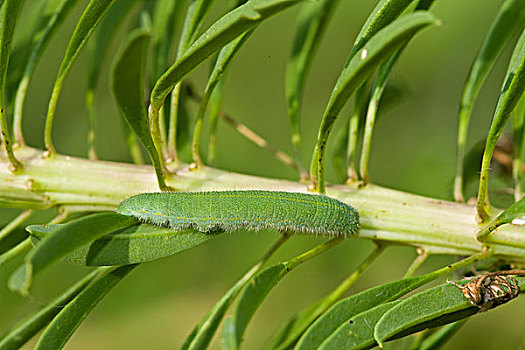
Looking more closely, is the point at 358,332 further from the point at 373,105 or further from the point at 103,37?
the point at 103,37

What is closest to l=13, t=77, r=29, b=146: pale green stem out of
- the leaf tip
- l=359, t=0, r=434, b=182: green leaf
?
the leaf tip

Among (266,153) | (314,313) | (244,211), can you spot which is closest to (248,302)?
(244,211)

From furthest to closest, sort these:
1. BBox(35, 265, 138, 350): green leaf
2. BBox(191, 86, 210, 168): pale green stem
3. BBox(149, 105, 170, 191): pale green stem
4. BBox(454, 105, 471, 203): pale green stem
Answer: BBox(454, 105, 471, 203): pale green stem
BBox(191, 86, 210, 168): pale green stem
BBox(149, 105, 170, 191): pale green stem
BBox(35, 265, 138, 350): green leaf

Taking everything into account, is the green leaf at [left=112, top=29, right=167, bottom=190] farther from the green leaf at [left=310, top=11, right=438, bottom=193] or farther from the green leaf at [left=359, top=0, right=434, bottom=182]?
the green leaf at [left=359, top=0, right=434, bottom=182]

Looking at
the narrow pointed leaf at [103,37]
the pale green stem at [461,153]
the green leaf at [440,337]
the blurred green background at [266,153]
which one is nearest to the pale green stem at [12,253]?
the narrow pointed leaf at [103,37]

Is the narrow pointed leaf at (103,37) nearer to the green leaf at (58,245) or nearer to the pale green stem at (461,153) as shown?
the green leaf at (58,245)

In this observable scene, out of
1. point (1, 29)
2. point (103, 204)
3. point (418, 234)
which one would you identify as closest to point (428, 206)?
point (418, 234)
